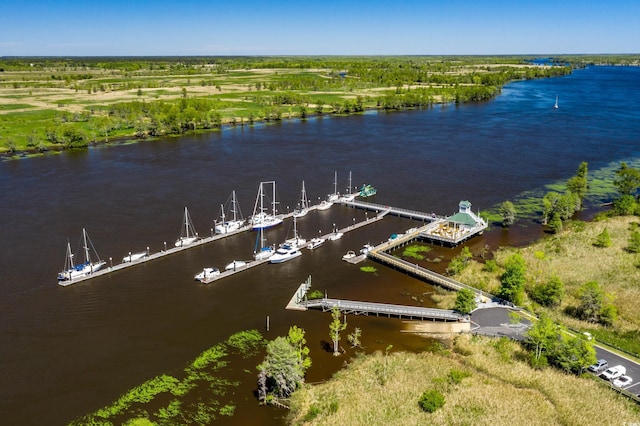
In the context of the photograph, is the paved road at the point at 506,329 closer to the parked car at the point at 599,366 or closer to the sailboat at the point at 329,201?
the parked car at the point at 599,366

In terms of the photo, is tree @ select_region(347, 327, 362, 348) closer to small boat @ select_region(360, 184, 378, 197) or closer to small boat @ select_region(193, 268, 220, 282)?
small boat @ select_region(193, 268, 220, 282)

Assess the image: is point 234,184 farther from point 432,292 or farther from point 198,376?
point 198,376

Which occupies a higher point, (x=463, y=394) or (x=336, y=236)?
(x=336, y=236)

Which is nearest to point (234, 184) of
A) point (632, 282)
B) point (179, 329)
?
point (179, 329)

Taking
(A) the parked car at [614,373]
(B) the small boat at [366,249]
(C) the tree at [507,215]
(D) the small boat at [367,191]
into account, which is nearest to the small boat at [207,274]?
(B) the small boat at [366,249]

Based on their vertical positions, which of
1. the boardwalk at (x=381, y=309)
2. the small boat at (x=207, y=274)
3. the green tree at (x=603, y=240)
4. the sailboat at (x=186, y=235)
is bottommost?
the boardwalk at (x=381, y=309)

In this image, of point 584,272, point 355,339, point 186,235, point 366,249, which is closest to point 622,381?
point 355,339

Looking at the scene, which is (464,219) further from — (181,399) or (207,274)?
(181,399)
